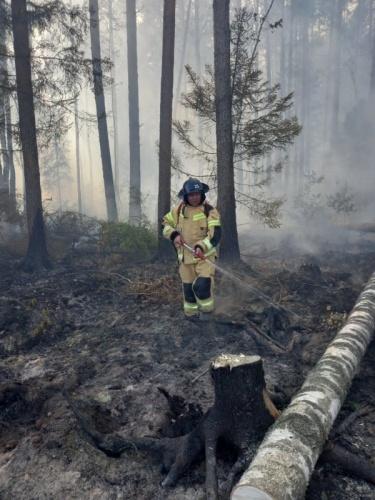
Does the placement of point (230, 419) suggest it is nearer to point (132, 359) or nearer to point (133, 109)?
point (132, 359)

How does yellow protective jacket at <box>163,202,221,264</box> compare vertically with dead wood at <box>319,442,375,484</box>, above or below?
above

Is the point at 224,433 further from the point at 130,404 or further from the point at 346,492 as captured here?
the point at 130,404

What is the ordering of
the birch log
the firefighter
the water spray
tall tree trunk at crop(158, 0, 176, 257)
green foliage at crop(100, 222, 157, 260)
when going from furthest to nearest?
1. green foliage at crop(100, 222, 157, 260)
2. tall tree trunk at crop(158, 0, 176, 257)
3. the water spray
4. the firefighter
5. the birch log

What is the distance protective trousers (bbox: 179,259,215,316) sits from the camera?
6.20 metres

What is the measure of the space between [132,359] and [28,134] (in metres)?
6.92

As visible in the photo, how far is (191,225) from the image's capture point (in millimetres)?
6230

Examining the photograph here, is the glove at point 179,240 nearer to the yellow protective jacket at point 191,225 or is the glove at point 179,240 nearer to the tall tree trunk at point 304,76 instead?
the yellow protective jacket at point 191,225

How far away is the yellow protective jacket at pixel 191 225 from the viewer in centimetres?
618

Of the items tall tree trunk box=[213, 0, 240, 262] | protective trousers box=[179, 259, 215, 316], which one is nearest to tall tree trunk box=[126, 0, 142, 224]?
tall tree trunk box=[213, 0, 240, 262]

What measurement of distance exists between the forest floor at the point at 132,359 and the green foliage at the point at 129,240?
1.12 metres

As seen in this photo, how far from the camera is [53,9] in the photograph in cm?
1007

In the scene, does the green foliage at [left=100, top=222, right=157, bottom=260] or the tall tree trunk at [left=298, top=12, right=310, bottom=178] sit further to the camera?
the tall tree trunk at [left=298, top=12, right=310, bottom=178]

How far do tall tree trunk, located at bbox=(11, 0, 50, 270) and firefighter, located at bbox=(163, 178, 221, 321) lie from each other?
487 centimetres

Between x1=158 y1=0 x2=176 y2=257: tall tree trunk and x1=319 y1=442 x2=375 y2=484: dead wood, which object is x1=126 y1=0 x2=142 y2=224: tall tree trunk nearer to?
x1=158 y1=0 x2=176 y2=257: tall tree trunk
